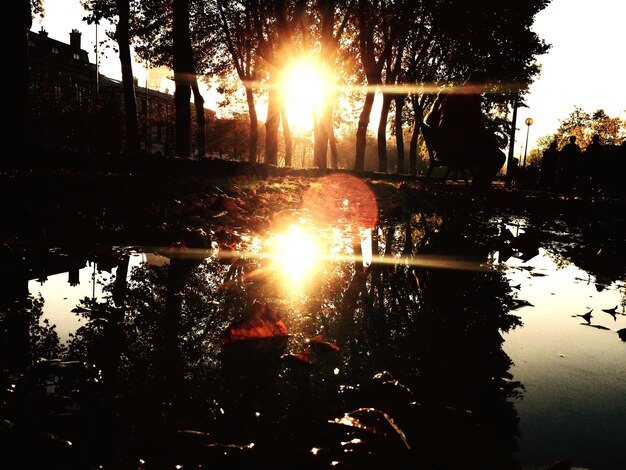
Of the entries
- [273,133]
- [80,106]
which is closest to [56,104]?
[80,106]

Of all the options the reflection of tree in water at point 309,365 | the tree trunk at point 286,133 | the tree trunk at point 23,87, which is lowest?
the reflection of tree in water at point 309,365

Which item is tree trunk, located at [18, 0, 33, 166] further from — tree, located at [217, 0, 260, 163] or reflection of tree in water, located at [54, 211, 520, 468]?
tree, located at [217, 0, 260, 163]

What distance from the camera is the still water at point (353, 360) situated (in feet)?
3.46

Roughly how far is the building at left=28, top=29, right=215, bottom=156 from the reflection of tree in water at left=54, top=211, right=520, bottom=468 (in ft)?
24.7

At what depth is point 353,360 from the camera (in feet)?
5.11

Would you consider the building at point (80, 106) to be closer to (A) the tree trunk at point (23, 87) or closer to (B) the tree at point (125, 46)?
(A) the tree trunk at point (23, 87)

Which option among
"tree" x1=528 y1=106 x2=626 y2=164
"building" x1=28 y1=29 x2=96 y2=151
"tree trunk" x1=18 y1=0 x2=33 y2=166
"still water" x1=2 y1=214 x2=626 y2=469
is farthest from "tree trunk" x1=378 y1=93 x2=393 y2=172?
"tree" x1=528 y1=106 x2=626 y2=164

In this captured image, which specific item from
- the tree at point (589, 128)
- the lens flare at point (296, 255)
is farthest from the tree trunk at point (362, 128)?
the tree at point (589, 128)

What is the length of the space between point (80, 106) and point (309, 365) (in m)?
49.6

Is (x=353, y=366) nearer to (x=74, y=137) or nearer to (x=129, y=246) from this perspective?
(x=129, y=246)

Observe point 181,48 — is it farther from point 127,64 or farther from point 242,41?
point 242,41

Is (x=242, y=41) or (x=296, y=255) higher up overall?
(x=242, y=41)

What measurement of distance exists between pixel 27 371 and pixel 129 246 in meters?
2.44

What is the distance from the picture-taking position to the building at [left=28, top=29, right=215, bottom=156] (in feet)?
103
